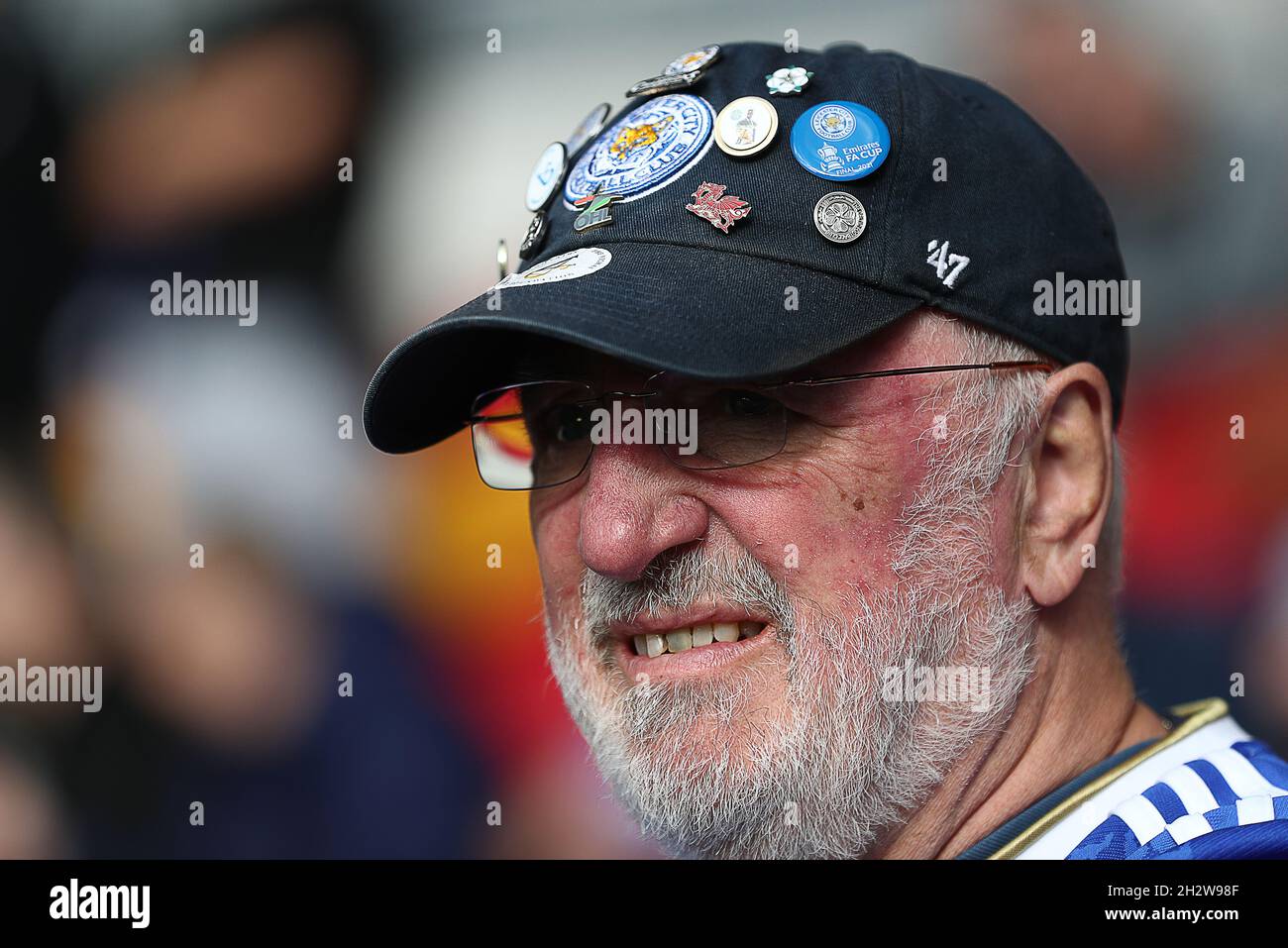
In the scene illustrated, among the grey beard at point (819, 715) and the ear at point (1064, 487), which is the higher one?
the ear at point (1064, 487)

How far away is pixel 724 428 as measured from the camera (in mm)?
1682

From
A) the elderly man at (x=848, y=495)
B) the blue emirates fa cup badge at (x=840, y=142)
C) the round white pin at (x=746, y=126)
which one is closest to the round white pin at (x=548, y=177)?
the elderly man at (x=848, y=495)

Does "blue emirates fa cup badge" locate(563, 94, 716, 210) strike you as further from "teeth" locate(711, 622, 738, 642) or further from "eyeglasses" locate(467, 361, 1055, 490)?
"teeth" locate(711, 622, 738, 642)

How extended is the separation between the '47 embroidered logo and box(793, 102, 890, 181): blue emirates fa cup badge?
0.15 m

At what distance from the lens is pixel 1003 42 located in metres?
3.72

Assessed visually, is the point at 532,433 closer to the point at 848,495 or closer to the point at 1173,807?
the point at 848,495

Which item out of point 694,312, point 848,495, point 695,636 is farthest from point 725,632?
point 694,312

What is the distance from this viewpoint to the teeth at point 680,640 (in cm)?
173

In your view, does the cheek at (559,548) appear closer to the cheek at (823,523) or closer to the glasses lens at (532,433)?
the glasses lens at (532,433)

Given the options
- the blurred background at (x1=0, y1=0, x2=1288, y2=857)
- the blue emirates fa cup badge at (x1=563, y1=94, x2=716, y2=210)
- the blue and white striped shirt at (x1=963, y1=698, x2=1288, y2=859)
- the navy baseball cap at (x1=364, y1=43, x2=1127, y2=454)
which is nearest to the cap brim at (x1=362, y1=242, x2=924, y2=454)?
the navy baseball cap at (x1=364, y1=43, x2=1127, y2=454)

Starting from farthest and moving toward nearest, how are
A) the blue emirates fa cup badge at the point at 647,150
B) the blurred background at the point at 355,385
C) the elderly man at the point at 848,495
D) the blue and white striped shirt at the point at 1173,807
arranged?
the blurred background at the point at 355,385, the blue emirates fa cup badge at the point at 647,150, the elderly man at the point at 848,495, the blue and white striped shirt at the point at 1173,807
